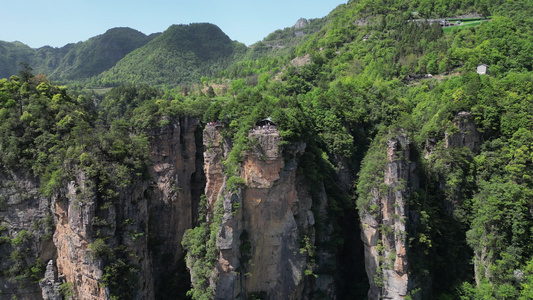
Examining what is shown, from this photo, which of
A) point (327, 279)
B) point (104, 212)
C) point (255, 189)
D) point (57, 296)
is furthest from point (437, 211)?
point (57, 296)

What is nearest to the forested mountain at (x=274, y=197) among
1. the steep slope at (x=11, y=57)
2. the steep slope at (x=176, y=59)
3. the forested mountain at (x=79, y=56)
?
the steep slope at (x=176, y=59)

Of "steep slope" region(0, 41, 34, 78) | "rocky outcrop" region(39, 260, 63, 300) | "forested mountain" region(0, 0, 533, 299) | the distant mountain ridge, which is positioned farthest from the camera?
"steep slope" region(0, 41, 34, 78)

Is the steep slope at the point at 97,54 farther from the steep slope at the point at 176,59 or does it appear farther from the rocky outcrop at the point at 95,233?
the rocky outcrop at the point at 95,233

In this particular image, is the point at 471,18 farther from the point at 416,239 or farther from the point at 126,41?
the point at 126,41

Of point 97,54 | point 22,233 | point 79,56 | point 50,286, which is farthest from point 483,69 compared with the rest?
point 79,56

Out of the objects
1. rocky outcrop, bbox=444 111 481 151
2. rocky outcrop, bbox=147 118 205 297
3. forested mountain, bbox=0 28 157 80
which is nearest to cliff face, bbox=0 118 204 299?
rocky outcrop, bbox=147 118 205 297

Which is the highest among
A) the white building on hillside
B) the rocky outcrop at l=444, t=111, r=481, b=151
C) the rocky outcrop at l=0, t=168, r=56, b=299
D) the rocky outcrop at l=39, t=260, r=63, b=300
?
the white building on hillside

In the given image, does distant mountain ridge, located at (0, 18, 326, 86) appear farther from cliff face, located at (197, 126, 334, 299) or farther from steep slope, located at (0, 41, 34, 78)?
cliff face, located at (197, 126, 334, 299)
